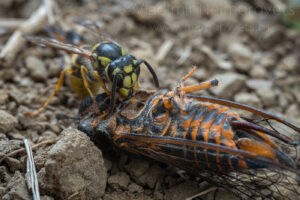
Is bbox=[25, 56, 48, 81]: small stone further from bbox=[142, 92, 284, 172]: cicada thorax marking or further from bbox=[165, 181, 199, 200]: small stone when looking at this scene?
bbox=[165, 181, 199, 200]: small stone

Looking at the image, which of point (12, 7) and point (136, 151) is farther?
point (12, 7)

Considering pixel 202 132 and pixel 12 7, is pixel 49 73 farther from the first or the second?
pixel 202 132

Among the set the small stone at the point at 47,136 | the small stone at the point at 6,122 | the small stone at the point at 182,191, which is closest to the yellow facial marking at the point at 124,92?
the small stone at the point at 47,136

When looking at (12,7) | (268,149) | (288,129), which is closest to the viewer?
(268,149)

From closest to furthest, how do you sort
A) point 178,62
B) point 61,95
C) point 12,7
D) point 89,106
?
point 89,106
point 61,95
point 178,62
point 12,7

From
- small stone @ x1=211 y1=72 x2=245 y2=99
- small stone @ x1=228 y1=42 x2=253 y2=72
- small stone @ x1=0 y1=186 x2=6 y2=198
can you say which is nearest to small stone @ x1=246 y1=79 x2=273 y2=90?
small stone @ x1=211 y1=72 x2=245 y2=99

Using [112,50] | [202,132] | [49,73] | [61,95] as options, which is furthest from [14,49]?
[202,132]

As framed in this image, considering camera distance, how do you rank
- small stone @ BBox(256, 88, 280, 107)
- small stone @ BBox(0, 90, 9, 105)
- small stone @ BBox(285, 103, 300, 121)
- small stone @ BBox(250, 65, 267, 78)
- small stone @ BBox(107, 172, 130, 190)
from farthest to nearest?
small stone @ BBox(250, 65, 267, 78), small stone @ BBox(256, 88, 280, 107), small stone @ BBox(285, 103, 300, 121), small stone @ BBox(0, 90, 9, 105), small stone @ BBox(107, 172, 130, 190)
